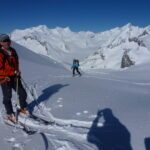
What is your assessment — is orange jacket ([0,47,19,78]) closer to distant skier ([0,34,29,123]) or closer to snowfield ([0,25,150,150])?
distant skier ([0,34,29,123])

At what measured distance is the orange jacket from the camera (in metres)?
10.2

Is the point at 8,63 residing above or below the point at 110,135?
above

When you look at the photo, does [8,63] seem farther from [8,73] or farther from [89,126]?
[89,126]

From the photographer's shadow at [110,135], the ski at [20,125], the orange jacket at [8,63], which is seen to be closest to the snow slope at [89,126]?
the photographer's shadow at [110,135]

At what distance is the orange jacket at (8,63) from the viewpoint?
1023cm

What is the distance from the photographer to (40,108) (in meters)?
12.5

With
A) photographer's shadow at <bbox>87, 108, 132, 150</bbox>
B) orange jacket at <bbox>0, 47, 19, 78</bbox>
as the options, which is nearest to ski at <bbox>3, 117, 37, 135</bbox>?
orange jacket at <bbox>0, 47, 19, 78</bbox>

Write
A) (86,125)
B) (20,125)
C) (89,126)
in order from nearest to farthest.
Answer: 1. (20,125)
2. (89,126)
3. (86,125)

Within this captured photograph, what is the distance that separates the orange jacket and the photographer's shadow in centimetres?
303

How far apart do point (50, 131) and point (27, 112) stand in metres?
2.03

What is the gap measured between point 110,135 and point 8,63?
3.85 m

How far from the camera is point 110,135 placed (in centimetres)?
909

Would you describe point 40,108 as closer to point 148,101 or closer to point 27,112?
point 27,112

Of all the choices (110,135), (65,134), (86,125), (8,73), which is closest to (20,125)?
(65,134)
